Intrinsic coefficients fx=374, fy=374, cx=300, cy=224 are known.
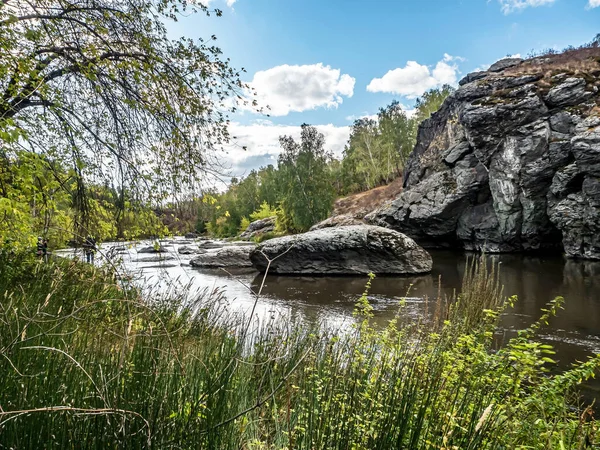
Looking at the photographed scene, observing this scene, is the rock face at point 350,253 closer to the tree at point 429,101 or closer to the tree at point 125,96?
the tree at point 125,96

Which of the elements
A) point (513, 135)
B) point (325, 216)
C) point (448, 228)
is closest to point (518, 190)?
point (513, 135)

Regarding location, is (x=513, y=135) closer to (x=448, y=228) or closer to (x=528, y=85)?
(x=528, y=85)

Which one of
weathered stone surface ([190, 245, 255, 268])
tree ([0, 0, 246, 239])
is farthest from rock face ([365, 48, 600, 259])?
tree ([0, 0, 246, 239])

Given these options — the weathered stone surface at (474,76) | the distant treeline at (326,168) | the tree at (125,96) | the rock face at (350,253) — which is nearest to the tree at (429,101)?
the distant treeline at (326,168)

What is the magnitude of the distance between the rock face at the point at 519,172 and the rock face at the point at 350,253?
344 inches

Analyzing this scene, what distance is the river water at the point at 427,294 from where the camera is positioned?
7.28 meters

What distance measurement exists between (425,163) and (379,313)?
84.0ft

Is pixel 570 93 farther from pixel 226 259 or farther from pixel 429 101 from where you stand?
pixel 429 101

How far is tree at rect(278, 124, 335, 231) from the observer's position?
37938 millimetres

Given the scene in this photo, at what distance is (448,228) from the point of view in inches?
1057

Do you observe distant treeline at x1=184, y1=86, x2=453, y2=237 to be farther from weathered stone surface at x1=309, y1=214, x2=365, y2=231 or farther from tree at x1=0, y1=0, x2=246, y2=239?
tree at x1=0, y1=0, x2=246, y2=239

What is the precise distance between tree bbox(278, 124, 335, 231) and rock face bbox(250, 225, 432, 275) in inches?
758

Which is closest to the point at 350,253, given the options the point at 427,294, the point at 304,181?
the point at 427,294

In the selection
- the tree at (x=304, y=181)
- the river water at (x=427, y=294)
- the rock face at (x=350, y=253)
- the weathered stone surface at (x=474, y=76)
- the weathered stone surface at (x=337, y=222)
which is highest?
the weathered stone surface at (x=474, y=76)
